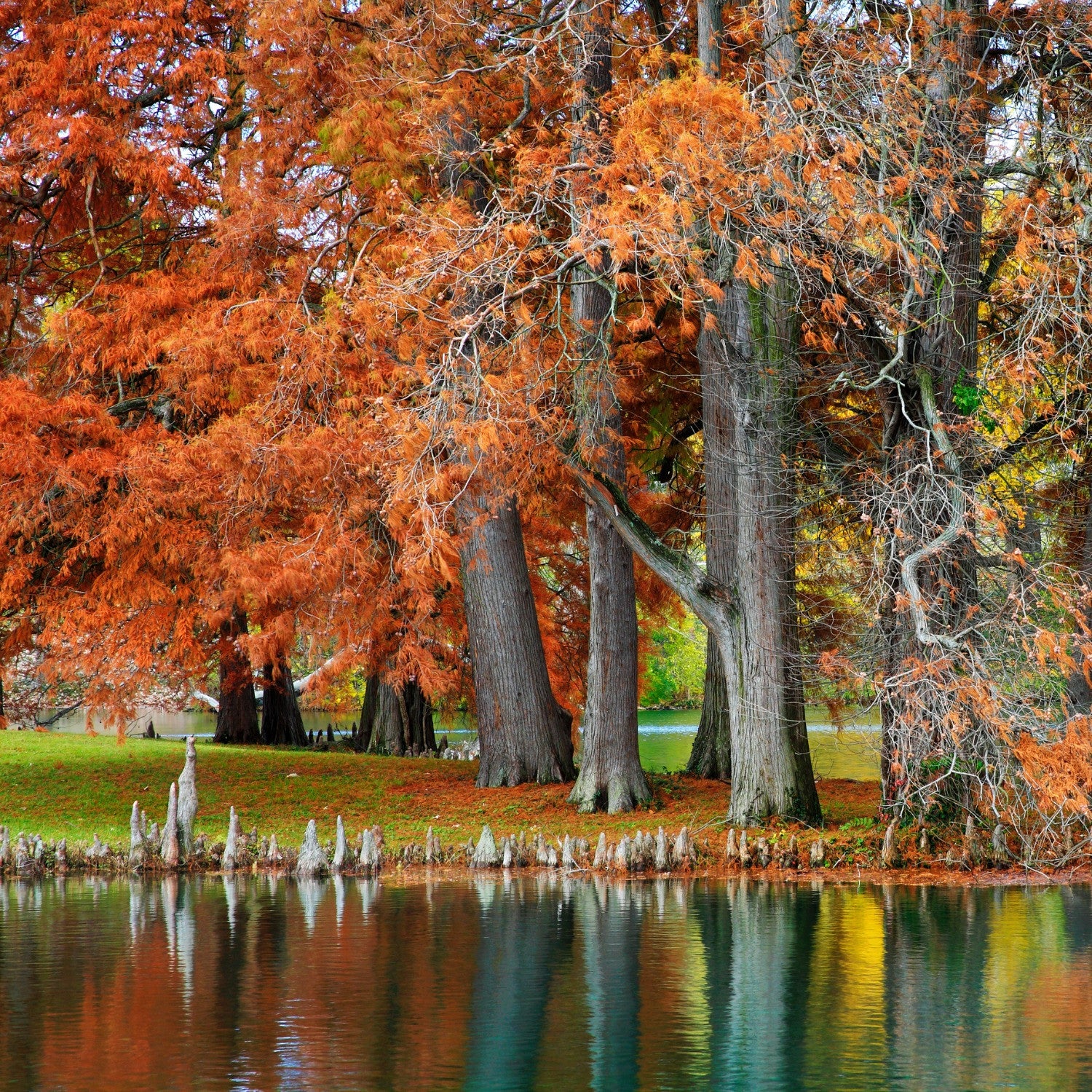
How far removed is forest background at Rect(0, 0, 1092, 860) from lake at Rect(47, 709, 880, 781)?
141cm

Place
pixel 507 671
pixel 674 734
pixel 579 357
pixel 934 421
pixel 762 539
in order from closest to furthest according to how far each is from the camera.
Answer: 1. pixel 934 421
2. pixel 579 357
3. pixel 762 539
4. pixel 507 671
5. pixel 674 734

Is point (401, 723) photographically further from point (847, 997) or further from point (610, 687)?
point (847, 997)

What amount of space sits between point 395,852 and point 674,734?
3091 cm

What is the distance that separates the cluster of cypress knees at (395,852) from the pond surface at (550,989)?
1.01 m

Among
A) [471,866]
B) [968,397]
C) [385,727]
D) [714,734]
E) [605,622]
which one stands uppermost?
[968,397]

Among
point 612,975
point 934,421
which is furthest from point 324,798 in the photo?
point 612,975

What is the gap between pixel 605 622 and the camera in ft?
53.0

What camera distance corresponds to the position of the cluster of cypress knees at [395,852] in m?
12.2

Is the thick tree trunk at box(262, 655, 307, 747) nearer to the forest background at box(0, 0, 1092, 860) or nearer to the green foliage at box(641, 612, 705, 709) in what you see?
the green foliage at box(641, 612, 705, 709)

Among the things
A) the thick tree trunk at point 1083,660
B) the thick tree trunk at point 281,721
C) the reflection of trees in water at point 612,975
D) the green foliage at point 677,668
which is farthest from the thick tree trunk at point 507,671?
the green foliage at point 677,668

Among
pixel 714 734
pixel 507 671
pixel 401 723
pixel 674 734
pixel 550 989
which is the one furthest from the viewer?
pixel 674 734

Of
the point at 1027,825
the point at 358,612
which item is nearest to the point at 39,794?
the point at 358,612

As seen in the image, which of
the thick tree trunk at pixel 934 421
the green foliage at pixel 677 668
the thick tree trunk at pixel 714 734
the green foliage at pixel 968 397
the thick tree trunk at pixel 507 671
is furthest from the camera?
the green foliage at pixel 677 668

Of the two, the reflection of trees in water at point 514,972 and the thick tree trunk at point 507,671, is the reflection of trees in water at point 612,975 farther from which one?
the thick tree trunk at point 507,671
